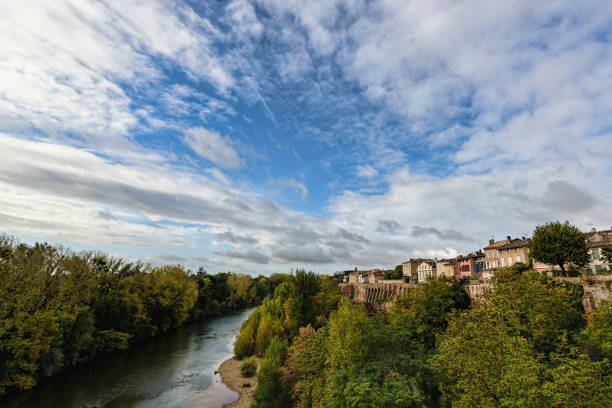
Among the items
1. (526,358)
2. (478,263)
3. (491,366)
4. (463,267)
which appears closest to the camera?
(526,358)

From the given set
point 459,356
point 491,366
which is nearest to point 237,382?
point 459,356

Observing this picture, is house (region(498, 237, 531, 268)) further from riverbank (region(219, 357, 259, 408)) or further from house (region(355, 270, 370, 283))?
house (region(355, 270, 370, 283))

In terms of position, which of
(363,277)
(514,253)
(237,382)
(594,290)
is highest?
(514,253)

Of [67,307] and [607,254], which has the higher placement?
[607,254]

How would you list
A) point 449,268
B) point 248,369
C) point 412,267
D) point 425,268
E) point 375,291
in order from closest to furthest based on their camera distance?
point 248,369 → point 375,291 → point 449,268 → point 425,268 → point 412,267

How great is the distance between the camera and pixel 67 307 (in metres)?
40.2

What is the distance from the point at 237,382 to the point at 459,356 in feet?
103

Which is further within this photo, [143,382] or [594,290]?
[143,382]

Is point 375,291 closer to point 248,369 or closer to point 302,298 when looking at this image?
point 302,298

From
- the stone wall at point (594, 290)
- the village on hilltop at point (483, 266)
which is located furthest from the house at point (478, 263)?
the stone wall at point (594, 290)

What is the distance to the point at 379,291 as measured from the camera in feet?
224

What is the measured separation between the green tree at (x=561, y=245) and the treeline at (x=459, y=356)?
8847 millimetres

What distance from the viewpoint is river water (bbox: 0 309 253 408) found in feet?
105

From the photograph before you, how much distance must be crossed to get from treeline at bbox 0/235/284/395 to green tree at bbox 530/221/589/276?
210 feet
